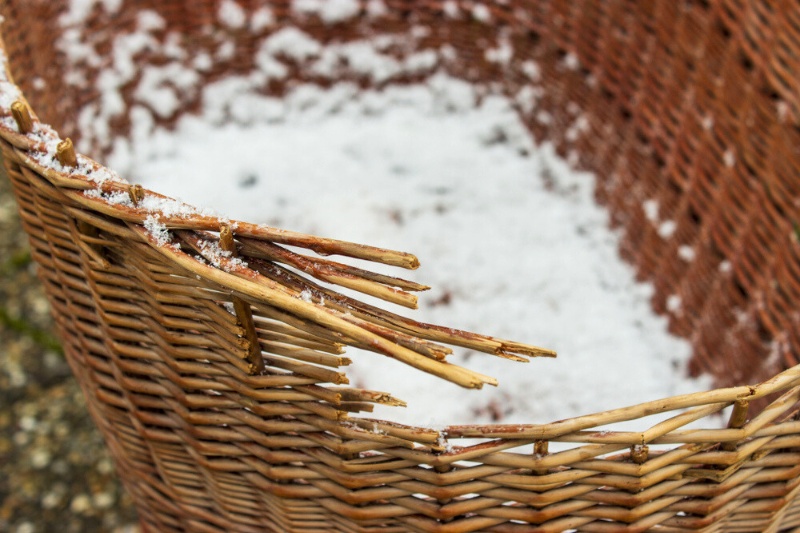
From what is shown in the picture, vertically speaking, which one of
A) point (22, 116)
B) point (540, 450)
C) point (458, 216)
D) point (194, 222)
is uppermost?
point (458, 216)

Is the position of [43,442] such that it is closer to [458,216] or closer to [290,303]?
[458,216]

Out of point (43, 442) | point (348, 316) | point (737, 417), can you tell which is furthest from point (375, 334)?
point (43, 442)

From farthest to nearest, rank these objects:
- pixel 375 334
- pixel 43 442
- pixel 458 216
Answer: pixel 458 216
pixel 43 442
pixel 375 334

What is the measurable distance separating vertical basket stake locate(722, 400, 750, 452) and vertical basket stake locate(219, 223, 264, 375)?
390 mm

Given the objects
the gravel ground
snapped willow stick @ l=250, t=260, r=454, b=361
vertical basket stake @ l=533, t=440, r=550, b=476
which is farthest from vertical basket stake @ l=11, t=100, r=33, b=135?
the gravel ground

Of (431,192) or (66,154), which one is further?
(431,192)

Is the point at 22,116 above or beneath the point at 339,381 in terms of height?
above

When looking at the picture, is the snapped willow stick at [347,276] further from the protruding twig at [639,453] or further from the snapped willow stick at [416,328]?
the protruding twig at [639,453]

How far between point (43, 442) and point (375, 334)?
121 cm

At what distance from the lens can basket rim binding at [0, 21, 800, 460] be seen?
596mm

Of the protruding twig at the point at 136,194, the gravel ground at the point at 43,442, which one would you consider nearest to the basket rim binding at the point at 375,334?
the protruding twig at the point at 136,194

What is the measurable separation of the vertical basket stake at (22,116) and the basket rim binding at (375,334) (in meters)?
0.06

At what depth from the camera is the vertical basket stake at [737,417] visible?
0.63 m

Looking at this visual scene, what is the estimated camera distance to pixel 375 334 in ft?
1.90
